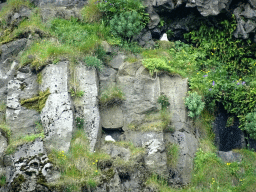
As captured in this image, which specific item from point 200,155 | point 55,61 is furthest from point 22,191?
point 200,155

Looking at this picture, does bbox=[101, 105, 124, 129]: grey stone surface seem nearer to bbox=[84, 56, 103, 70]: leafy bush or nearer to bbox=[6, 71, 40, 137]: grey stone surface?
bbox=[84, 56, 103, 70]: leafy bush

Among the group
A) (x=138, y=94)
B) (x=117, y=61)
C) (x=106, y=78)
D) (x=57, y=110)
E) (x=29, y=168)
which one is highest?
(x=117, y=61)

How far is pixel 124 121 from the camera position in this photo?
1379cm

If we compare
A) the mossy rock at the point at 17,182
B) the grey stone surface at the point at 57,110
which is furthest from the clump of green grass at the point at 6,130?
the mossy rock at the point at 17,182

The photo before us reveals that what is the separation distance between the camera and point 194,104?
1368 centimetres

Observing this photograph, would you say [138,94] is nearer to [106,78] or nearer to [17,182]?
[106,78]

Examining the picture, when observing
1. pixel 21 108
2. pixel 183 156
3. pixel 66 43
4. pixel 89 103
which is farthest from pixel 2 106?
pixel 183 156

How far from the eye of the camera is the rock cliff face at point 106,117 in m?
11.8

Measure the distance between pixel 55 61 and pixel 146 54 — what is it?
12.7 feet

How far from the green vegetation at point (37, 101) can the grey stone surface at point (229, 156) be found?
6286 millimetres

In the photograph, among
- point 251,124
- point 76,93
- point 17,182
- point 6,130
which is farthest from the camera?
point 251,124

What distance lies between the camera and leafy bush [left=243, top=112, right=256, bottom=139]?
540 inches

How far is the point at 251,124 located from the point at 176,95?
2.79 meters

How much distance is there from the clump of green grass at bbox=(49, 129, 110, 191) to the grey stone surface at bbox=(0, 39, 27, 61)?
508 centimetres
